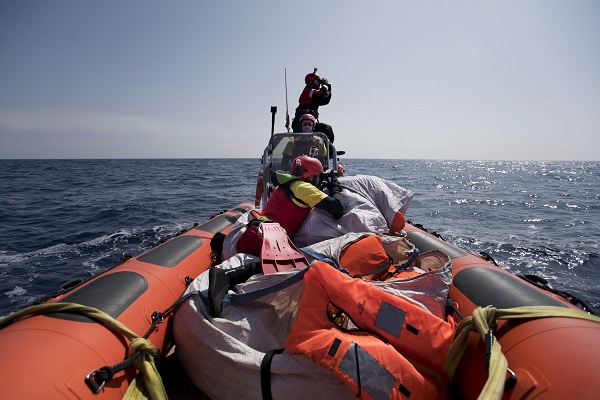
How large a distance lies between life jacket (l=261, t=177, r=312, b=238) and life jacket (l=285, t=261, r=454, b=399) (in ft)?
4.94

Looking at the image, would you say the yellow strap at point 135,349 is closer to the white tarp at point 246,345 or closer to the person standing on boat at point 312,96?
the white tarp at point 246,345

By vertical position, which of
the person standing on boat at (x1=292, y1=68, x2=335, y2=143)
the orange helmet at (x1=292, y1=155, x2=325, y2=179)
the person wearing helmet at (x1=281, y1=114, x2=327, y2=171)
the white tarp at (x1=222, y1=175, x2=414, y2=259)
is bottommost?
the white tarp at (x1=222, y1=175, x2=414, y2=259)

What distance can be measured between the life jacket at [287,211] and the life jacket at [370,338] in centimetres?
151

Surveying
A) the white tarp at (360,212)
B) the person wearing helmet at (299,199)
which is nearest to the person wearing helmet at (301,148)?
the white tarp at (360,212)

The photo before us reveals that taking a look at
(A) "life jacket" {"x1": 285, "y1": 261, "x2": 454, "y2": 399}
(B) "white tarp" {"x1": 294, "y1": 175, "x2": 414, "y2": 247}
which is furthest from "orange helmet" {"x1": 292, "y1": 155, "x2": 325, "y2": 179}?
(A) "life jacket" {"x1": 285, "y1": 261, "x2": 454, "y2": 399}

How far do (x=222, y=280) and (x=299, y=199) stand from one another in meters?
1.36

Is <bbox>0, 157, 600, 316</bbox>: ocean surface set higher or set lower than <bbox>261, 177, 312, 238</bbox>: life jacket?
lower

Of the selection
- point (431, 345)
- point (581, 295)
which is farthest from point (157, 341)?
point (581, 295)

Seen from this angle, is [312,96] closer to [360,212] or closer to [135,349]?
[360,212]

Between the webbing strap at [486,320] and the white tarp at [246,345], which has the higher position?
the webbing strap at [486,320]

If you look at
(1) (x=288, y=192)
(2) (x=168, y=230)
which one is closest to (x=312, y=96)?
(1) (x=288, y=192)

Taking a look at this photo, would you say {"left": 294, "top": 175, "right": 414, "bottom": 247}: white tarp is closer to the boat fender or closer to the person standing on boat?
the boat fender

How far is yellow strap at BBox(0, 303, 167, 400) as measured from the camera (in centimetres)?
145

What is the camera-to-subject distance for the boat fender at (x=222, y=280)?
6.17ft
